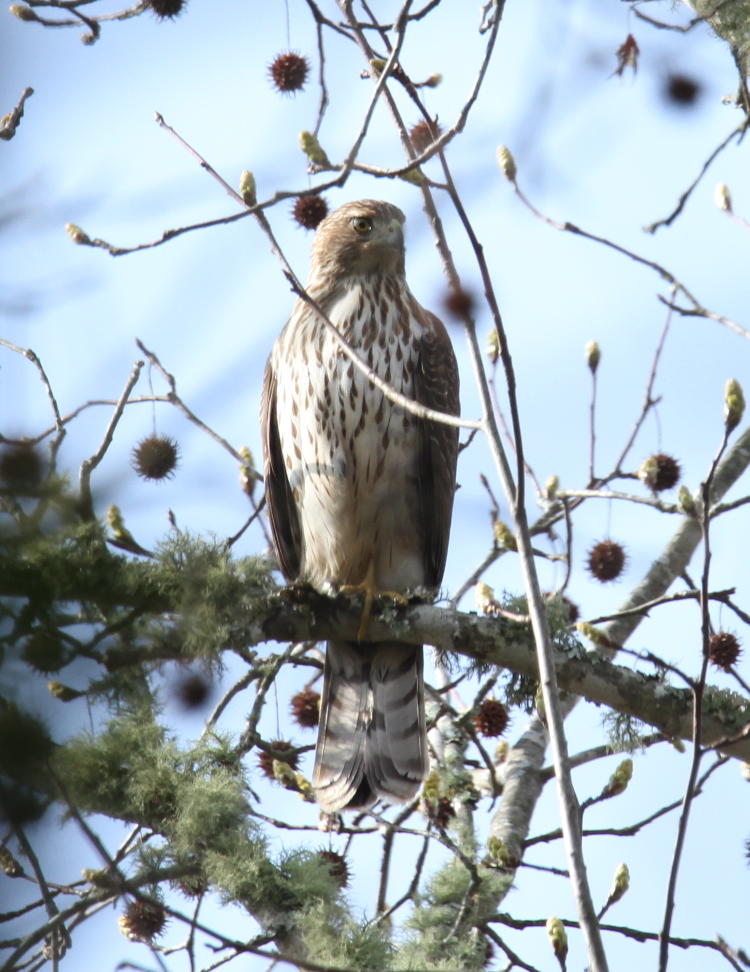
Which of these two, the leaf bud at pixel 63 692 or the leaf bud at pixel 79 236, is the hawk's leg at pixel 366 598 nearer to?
the leaf bud at pixel 79 236

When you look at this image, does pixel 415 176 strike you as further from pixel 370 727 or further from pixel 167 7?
pixel 370 727

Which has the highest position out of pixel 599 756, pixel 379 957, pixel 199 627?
pixel 599 756

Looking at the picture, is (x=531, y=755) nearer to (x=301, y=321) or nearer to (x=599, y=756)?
(x=599, y=756)

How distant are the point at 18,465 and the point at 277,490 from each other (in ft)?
11.4

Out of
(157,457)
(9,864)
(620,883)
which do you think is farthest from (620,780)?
(9,864)

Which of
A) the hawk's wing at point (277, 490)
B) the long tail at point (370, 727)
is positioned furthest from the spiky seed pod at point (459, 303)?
the hawk's wing at point (277, 490)

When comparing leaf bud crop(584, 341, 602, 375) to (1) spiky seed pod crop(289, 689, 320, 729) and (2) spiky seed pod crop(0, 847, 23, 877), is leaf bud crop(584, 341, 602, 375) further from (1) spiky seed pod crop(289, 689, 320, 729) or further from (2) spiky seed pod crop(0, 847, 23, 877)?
(2) spiky seed pod crop(0, 847, 23, 877)

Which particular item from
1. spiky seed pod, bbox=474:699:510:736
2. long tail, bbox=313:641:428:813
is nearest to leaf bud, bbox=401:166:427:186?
long tail, bbox=313:641:428:813

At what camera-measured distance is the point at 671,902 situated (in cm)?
234

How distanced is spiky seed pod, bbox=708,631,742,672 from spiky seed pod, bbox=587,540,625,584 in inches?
26.2

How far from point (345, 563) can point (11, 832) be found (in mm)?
3401

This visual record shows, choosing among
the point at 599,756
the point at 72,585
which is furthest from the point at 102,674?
the point at 599,756

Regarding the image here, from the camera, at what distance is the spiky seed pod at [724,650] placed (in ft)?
12.8

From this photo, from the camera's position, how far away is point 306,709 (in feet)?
15.1
